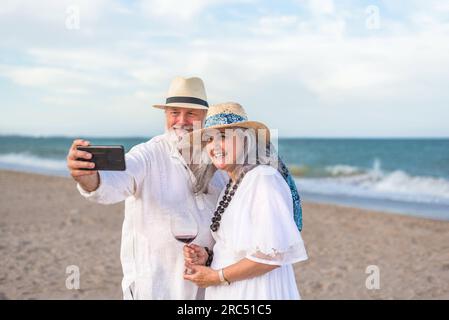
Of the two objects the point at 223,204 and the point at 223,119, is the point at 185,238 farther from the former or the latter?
the point at 223,119

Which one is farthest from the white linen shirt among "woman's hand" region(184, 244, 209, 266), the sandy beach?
the sandy beach

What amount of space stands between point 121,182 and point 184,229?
38 cm

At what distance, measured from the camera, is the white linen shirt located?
2.79 m

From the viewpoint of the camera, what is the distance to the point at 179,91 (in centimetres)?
311

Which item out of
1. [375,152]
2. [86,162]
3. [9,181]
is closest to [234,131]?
[86,162]

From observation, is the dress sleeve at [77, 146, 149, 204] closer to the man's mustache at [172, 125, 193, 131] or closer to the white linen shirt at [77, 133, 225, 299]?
the white linen shirt at [77, 133, 225, 299]

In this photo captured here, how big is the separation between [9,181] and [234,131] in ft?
54.4

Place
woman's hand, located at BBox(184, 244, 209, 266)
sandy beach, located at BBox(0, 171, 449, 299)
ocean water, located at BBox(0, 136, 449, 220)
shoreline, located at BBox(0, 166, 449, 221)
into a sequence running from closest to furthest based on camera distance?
woman's hand, located at BBox(184, 244, 209, 266)
sandy beach, located at BBox(0, 171, 449, 299)
shoreline, located at BBox(0, 166, 449, 221)
ocean water, located at BBox(0, 136, 449, 220)

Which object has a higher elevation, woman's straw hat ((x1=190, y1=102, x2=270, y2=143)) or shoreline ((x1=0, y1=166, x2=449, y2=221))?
woman's straw hat ((x1=190, y1=102, x2=270, y2=143))

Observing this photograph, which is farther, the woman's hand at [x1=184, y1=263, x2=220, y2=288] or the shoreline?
the shoreline

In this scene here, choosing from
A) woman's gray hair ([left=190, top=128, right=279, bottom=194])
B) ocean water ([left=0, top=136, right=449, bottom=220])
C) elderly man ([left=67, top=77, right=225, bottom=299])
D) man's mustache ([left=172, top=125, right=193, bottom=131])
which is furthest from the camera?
ocean water ([left=0, top=136, right=449, bottom=220])

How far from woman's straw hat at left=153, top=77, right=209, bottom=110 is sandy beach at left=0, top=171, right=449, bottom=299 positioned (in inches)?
139

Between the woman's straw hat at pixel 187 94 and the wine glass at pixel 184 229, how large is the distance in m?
0.68

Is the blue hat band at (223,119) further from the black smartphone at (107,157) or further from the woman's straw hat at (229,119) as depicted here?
the black smartphone at (107,157)
